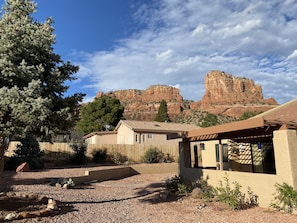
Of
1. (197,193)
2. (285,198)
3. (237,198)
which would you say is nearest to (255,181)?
(237,198)

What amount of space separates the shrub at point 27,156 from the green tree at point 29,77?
13986mm

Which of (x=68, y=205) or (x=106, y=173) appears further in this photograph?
(x=106, y=173)

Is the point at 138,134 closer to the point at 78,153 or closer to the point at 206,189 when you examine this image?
the point at 78,153

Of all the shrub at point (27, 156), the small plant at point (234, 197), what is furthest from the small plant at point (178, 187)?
the shrub at point (27, 156)

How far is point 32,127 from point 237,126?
6.58 meters

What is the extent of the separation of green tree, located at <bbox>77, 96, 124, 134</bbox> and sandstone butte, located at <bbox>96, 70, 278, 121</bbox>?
4373 cm

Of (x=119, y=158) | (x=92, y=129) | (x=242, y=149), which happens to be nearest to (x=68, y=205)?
(x=242, y=149)

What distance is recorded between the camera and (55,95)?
7676 mm

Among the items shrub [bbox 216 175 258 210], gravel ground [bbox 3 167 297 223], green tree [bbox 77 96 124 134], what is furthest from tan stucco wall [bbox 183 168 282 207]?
green tree [bbox 77 96 124 134]

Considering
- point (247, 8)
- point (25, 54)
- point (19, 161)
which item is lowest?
point (19, 161)

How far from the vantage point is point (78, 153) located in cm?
2627

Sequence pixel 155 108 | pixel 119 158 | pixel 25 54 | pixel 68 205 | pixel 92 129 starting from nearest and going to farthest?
pixel 25 54
pixel 68 205
pixel 119 158
pixel 92 129
pixel 155 108

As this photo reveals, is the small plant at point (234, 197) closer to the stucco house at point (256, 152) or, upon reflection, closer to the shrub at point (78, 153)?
the stucco house at point (256, 152)

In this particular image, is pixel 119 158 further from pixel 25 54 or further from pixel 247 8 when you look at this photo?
pixel 25 54
